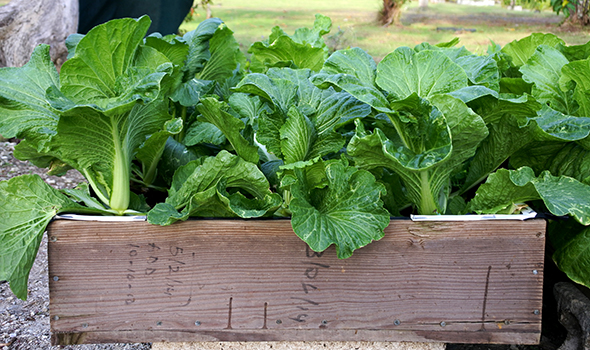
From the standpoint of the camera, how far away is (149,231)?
125 cm

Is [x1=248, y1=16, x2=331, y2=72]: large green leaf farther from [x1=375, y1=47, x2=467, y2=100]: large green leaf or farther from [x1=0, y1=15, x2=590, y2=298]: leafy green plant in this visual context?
[x1=375, y1=47, x2=467, y2=100]: large green leaf

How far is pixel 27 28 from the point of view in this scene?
3.83 metres

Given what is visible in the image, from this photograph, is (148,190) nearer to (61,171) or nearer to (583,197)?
(61,171)

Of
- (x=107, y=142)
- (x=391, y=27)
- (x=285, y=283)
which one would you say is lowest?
(x=391, y=27)

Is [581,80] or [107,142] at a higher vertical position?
[581,80]

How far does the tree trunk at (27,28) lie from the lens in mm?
3807

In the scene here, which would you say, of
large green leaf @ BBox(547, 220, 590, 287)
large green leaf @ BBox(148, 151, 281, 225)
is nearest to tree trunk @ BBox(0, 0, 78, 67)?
large green leaf @ BBox(148, 151, 281, 225)

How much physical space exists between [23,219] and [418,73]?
113cm

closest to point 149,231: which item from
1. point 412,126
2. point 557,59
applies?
point 412,126

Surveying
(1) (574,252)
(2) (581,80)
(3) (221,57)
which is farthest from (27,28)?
(1) (574,252)

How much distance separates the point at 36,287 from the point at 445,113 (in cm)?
216

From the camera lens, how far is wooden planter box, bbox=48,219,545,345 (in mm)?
1250

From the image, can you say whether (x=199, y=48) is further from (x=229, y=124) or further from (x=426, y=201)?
(x=426, y=201)

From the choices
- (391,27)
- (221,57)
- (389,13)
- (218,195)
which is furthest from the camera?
(389,13)
